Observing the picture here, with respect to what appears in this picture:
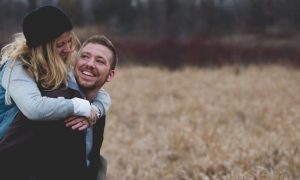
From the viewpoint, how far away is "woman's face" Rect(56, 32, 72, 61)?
284 centimetres

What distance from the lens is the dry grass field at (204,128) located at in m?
5.17

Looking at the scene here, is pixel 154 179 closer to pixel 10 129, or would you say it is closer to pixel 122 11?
pixel 10 129

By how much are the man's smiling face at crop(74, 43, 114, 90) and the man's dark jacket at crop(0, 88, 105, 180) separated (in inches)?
8.2

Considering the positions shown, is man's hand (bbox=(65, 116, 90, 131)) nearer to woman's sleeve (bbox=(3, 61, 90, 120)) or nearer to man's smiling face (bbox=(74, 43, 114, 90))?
woman's sleeve (bbox=(3, 61, 90, 120))

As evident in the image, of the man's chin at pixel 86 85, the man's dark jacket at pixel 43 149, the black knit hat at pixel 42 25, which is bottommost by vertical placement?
the man's dark jacket at pixel 43 149


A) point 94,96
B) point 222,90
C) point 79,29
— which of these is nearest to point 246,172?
point 94,96

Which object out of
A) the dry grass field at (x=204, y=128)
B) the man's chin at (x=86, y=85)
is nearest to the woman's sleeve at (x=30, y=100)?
the man's chin at (x=86, y=85)

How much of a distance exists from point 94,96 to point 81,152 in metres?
0.45

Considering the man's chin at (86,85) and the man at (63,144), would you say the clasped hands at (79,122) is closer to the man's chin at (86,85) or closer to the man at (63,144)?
the man at (63,144)

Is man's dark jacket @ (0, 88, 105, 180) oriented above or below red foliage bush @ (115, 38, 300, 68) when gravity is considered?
above

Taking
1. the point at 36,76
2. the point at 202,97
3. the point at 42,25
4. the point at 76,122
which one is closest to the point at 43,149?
the point at 76,122

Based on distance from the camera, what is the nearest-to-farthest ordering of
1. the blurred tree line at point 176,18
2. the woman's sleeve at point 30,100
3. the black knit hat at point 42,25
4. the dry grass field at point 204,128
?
the woman's sleeve at point 30,100
the black knit hat at point 42,25
the dry grass field at point 204,128
the blurred tree line at point 176,18

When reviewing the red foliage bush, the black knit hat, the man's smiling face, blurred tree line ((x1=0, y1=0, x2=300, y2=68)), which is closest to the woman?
the black knit hat

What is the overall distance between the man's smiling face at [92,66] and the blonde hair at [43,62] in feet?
0.65
